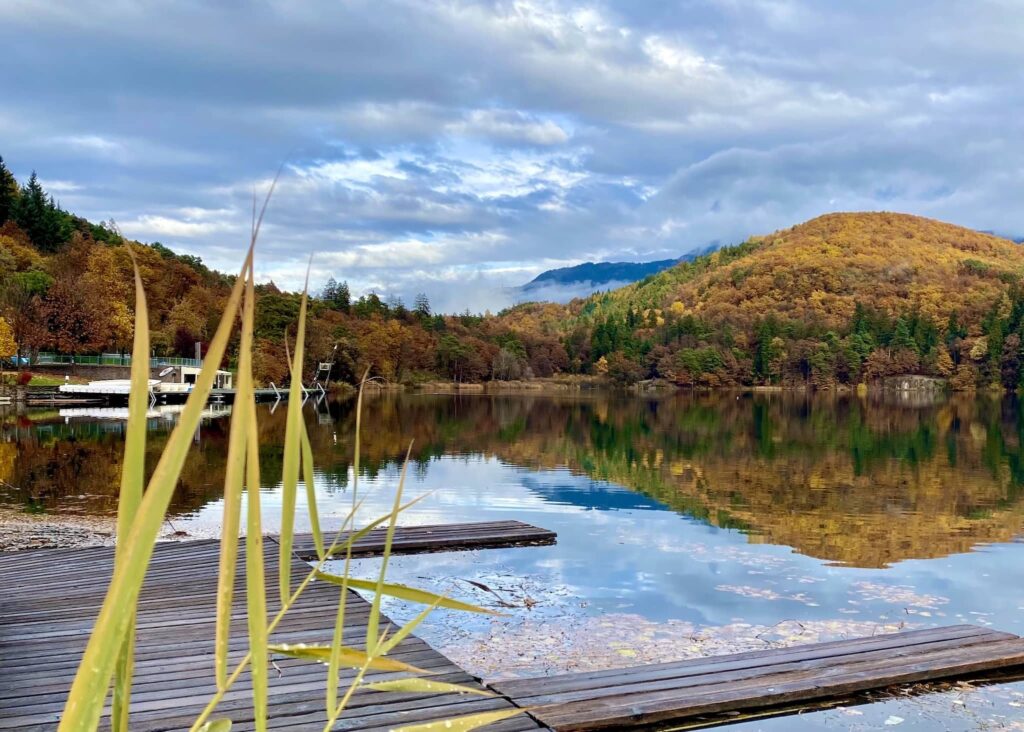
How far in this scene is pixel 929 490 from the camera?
20.0 m

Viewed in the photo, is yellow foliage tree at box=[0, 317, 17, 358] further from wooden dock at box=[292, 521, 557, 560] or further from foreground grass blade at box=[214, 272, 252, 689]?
foreground grass blade at box=[214, 272, 252, 689]

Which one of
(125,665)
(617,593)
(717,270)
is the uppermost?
(717,270)

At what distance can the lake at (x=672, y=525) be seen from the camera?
8680 mm

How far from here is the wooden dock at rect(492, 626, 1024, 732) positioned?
5.76 meters

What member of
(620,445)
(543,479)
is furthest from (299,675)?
(620,445)

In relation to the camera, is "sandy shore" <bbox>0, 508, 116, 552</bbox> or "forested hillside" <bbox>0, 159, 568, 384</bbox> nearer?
→ "sandy shore" <bbox>0, 508, 116, 552</bbox>

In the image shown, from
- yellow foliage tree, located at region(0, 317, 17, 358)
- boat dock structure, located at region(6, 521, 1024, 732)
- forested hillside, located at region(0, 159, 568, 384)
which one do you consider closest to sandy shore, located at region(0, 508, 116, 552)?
boat dock structure, located at region(6, 521, 1024, 732)

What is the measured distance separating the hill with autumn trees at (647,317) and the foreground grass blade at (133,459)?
55.0 metres

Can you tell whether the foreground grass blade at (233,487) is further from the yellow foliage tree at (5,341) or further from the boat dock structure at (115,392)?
the yellow foliage tree at (5,341)

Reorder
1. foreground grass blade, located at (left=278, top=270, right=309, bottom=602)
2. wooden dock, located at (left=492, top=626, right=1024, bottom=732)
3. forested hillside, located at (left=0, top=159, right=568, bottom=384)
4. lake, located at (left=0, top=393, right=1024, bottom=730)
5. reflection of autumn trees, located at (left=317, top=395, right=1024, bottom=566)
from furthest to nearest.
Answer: forested hillside, located at (left=0, top=159, right=568, bottom=384)
reflection of autumn trees, located at (left=317, top=395, right=1024, bottom=566)
lake, located at (left=0, top=393, right=1024, bottom=730)
wooden dock, located at (left=492, top=626, right=1024, bottom=732)
foreground grass blade, located at (left=278, top=270, right=309, bottom=602)

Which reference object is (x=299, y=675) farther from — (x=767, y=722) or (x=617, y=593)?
(x=617, y=593)

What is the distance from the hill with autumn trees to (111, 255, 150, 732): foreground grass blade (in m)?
55.0

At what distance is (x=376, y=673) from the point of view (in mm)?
5746

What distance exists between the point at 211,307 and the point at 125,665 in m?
70.5
